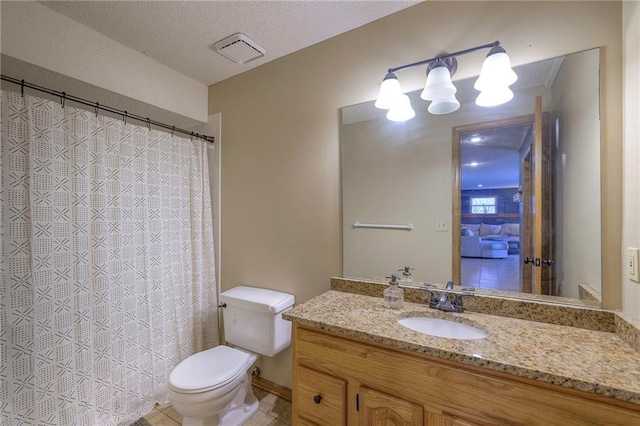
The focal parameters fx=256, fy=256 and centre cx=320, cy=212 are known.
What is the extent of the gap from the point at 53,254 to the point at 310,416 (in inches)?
60.7

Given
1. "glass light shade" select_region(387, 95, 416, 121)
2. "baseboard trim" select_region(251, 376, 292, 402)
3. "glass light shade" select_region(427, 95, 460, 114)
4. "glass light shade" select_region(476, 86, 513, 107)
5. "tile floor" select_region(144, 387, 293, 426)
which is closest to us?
"glass light shade" select_region(476, 86, 513, 107)

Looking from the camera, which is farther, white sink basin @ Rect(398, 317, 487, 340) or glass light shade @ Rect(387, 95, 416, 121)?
glass light shade @ Rect(387, 95, 416, 121)

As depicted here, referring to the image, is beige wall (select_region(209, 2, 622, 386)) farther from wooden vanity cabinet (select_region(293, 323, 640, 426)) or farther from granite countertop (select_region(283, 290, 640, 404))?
wooden vanity cabinet (select_region(293, 323, 640, 426))

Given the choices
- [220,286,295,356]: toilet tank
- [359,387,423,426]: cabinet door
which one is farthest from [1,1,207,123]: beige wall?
[359,387,423,426]: cabinet door

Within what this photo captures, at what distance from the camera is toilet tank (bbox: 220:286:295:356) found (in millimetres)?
1637

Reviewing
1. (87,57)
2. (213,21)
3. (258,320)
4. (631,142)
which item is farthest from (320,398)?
(87,57)

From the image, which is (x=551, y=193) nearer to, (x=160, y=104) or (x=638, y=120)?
(x=638, y=120)

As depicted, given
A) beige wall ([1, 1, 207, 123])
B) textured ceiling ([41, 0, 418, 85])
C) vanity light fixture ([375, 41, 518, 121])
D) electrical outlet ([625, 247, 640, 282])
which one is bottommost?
electrical outlet ([625, 247, 640, 282])

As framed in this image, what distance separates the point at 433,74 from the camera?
122 cm

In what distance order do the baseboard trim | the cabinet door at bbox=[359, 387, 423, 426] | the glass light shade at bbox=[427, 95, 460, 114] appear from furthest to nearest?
the baseboard trim
the glass light shade at bbox=[427, 95, 460, 114]
the cabinet door at bbox=[359, 387, 423, 426]

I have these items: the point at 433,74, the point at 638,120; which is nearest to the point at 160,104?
the point at 433,74

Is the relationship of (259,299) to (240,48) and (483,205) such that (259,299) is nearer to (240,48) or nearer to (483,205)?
(483,205)

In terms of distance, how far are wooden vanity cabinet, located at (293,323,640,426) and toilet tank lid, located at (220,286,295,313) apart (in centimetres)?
48

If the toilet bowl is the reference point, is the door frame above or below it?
above
